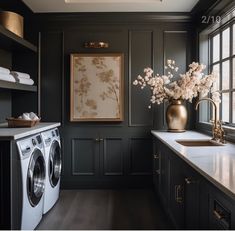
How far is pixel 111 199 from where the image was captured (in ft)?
12.4

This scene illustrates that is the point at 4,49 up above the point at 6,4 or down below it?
below

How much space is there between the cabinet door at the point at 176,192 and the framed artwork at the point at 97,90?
1.62 m

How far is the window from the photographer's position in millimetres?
3184

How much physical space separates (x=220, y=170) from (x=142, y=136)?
8.37 ft

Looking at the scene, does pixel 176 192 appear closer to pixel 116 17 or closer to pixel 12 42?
pixel 12 42

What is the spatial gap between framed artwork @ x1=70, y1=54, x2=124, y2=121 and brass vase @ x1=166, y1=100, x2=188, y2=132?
0.75m

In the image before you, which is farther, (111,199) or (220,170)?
(111,199)

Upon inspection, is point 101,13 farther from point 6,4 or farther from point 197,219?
point 197,219

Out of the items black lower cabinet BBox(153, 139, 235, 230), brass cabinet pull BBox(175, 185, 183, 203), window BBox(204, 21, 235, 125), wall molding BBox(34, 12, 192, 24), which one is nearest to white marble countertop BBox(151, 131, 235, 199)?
black lower cabinet BBox(153, 139, 235, 230)

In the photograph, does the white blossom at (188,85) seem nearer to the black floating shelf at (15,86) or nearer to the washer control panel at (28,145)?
the black floating shelf at (15,86)

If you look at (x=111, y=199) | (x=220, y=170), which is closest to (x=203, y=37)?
(x=111, y=199)

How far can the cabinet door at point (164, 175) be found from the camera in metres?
2.99

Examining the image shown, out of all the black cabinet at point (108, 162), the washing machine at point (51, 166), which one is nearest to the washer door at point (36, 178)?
the washing machine at point (51, 166)

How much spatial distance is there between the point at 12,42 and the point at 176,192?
8.15ft
